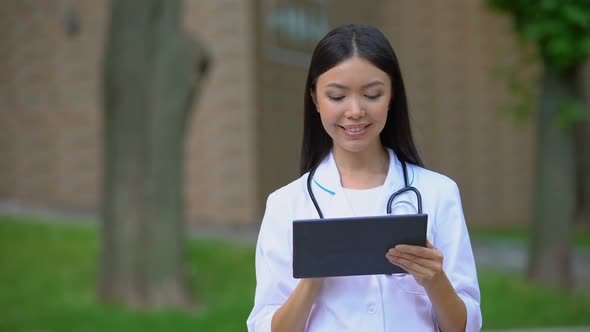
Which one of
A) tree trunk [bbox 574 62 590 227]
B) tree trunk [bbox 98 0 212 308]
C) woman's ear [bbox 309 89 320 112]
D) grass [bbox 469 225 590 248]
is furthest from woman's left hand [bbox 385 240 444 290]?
tree trunk [bbox 574 62 590 227]

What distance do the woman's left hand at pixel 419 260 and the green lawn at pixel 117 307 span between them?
269 inches

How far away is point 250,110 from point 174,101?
607 cm

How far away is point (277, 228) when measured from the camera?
2.24 m

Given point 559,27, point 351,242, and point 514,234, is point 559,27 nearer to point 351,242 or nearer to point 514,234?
point 514,234

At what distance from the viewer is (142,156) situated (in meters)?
8.98

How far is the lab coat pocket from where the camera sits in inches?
85.0

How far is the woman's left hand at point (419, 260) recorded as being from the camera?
2.01 m

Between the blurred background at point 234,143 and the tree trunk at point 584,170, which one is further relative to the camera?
the tree trunk at point 584,170

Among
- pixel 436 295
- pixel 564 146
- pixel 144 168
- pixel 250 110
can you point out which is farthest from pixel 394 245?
pixel 250 110

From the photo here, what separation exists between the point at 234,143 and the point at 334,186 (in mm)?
13037

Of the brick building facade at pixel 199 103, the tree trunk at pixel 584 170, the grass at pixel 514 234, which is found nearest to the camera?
the brick building facade at pixel 199 103

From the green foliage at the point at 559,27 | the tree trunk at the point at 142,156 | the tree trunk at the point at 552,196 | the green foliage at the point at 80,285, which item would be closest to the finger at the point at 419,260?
the green foliage at the point at 80,285

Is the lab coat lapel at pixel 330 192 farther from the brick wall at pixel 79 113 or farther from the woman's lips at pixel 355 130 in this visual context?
the brick wall at pixel 79 113

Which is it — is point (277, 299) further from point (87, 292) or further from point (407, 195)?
point (87, 292)
